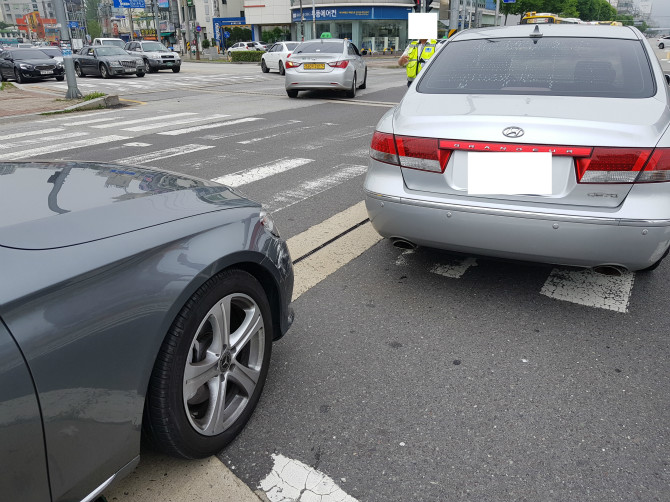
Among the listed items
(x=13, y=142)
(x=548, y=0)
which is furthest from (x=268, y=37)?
(x=13, y=142)

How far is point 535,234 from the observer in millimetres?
2988

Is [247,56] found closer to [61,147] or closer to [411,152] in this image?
[61,147]

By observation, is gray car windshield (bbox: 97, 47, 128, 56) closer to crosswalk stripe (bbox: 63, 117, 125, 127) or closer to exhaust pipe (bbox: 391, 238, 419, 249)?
crosswalk stripe (bbox: 63, 117, 125, 127)

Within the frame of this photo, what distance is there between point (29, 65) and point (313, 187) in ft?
69.6

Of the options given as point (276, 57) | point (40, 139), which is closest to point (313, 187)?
point (40, 139)

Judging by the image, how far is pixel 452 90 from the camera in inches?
149

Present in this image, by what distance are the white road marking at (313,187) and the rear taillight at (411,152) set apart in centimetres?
208

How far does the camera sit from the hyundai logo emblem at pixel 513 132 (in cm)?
300

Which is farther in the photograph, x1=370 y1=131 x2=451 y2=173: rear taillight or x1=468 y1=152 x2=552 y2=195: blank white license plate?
x1=370 y1=131 x2=451 y2=173: rear taillight

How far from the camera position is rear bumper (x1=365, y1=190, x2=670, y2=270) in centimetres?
288

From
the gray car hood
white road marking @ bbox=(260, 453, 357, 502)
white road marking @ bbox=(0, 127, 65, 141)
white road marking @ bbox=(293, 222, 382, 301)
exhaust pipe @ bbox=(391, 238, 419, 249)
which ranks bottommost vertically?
white road marking @ bbox=(0, 127, 65, 141)

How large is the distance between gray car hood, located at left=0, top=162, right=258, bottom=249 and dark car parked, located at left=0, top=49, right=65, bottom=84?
23.7m

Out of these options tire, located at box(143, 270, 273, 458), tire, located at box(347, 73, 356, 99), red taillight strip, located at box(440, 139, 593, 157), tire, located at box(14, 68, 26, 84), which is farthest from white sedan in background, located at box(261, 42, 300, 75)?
tire, located at box(143, 270, 273, 458)

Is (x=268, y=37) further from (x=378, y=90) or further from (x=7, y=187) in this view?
(x=7, y=187)
